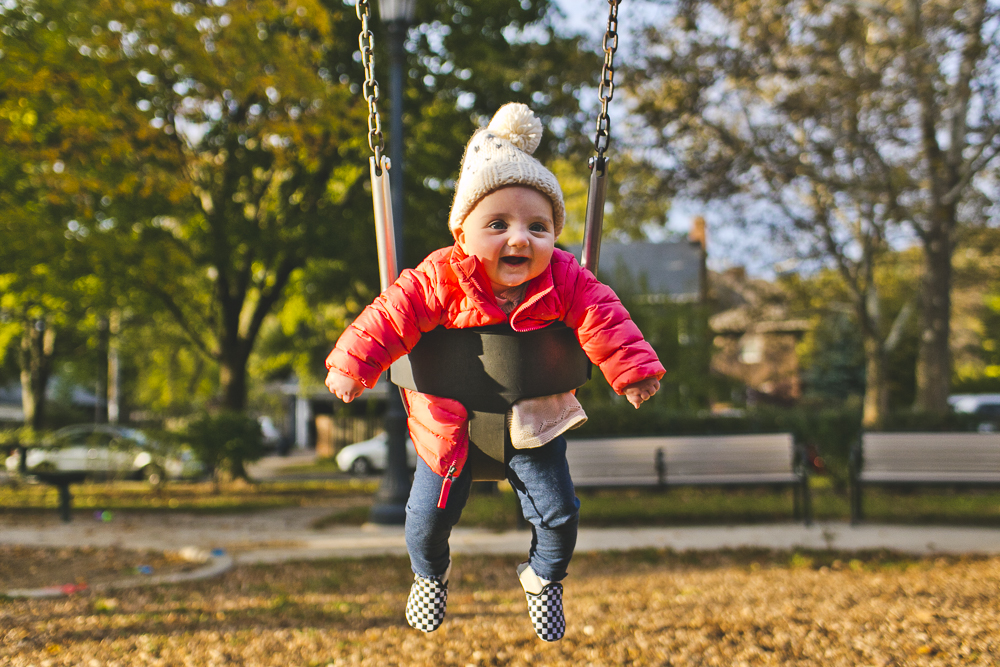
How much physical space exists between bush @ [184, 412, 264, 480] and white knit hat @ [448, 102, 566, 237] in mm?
12912

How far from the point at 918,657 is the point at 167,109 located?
38.2 feet

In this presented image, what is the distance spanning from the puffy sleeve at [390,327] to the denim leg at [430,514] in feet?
1.39

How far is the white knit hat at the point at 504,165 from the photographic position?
7.63 ft

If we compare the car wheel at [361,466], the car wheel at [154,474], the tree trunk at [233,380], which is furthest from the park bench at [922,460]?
the car wheel at [361,466]

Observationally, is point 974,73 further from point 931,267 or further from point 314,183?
point 314,183

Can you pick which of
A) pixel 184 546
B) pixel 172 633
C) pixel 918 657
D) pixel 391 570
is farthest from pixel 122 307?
pixel 918 657

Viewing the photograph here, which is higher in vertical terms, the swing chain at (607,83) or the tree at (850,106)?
the tree at (850,106)

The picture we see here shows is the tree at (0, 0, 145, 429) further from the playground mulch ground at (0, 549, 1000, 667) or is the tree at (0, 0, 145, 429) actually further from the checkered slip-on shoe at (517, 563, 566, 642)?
the checkered slip-on shoe at (517, 563, 566, 642)

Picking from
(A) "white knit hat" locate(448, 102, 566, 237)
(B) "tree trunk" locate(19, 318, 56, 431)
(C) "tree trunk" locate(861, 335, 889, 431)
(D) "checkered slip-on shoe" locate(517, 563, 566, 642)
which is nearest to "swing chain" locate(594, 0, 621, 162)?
(A) "white knit hat" locate(448, 102, 566, 237)

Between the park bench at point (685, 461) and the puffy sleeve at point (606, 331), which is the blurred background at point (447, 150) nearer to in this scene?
the park bench at point (685, 461)

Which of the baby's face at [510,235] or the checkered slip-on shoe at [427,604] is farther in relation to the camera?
the checkered slip-on shoe at [427,604]

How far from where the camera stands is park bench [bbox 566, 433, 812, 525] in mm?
8688

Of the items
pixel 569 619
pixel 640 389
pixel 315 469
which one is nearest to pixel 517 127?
pixel 640 389

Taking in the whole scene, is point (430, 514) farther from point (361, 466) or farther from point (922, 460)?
point (361, 466)
